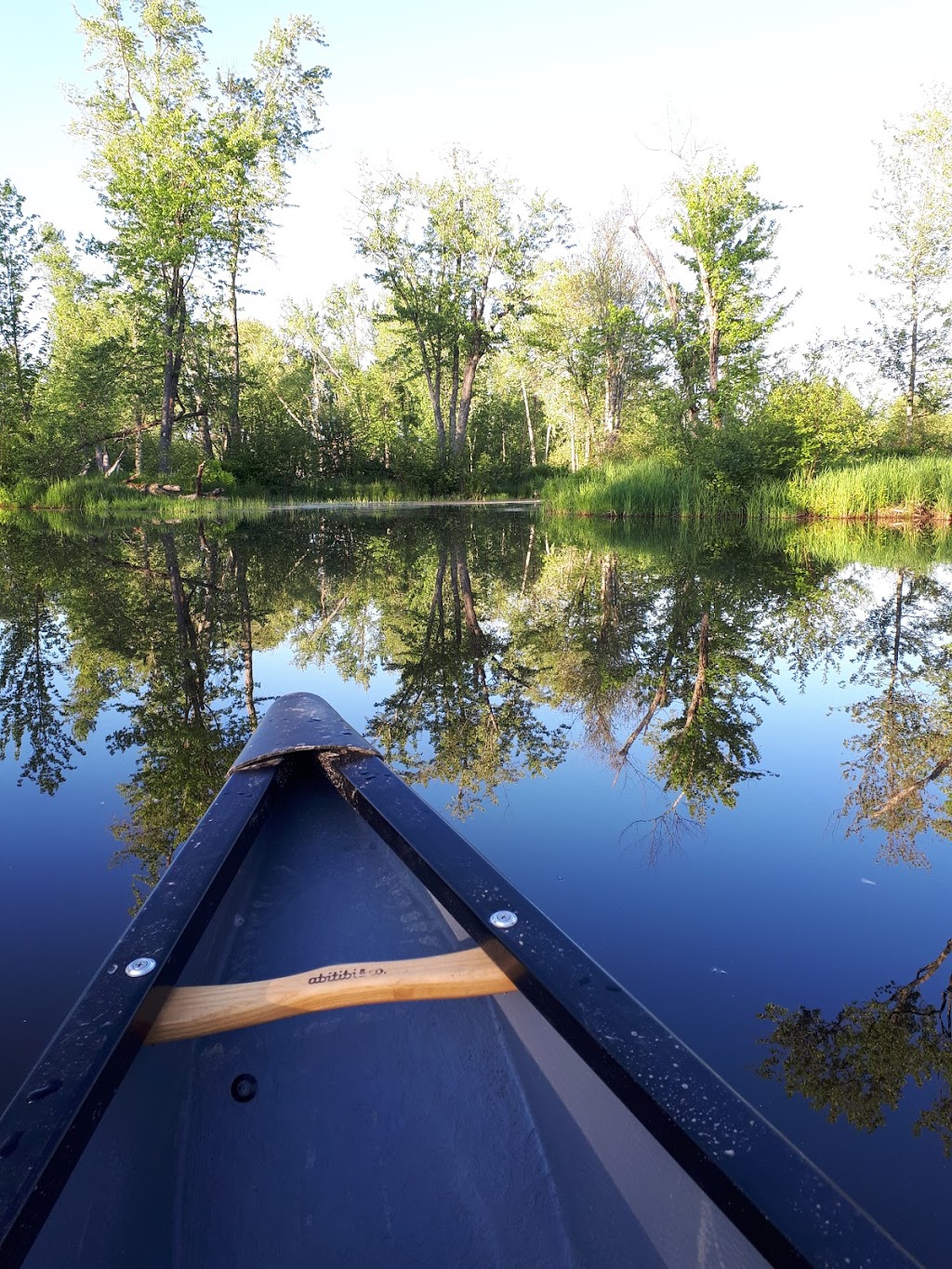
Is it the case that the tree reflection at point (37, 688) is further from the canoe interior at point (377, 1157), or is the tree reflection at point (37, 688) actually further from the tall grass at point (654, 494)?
the tall grass at point (654, 494)

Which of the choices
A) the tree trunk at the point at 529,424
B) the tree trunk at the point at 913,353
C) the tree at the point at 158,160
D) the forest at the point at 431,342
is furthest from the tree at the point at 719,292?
the tree trunk at the point at 529,424

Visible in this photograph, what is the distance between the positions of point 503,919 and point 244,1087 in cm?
58

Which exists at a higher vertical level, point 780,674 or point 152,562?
point 152,562

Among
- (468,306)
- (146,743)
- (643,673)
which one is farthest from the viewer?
(468,306)

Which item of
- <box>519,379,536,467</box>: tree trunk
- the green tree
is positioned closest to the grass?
the green tree

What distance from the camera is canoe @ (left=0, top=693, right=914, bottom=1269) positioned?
0.72m

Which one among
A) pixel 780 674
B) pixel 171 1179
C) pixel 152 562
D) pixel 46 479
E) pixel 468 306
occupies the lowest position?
pixel 171 1179

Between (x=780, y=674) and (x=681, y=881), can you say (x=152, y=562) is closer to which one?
(x=780, y=674)

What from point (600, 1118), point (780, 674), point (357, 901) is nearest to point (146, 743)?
point (357, 901)

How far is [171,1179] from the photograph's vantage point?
1061mm

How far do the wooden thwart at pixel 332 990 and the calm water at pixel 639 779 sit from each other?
32 centimetres

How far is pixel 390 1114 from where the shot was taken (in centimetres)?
123

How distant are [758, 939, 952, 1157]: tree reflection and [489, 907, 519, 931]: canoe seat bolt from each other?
1.96 feet

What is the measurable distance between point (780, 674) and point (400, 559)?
5420 millimetres
